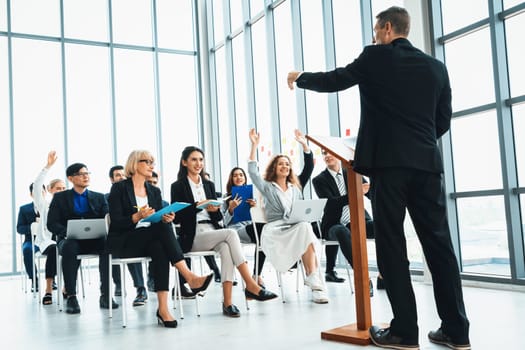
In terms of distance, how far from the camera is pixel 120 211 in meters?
3.79

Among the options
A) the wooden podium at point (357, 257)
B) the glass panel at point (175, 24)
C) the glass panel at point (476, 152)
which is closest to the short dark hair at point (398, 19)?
the wooden podium at point (357, 257)

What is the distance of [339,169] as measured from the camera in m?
4.95

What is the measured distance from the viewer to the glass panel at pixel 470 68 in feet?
15.9

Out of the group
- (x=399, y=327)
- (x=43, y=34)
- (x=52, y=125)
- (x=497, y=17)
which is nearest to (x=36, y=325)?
(x=399, y=327)

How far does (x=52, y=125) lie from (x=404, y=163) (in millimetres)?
7058

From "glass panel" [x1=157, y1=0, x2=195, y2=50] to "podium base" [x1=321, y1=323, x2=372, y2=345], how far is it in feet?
24.9

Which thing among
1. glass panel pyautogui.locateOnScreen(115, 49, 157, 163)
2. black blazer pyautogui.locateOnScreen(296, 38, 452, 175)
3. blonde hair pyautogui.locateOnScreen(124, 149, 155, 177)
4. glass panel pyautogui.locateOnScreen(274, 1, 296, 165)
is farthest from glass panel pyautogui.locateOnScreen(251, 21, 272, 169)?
black blazer pyautogui.locateOnScreen(296, 38, 452, 175)

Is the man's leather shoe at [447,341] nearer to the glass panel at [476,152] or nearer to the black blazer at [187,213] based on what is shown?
the black blazer at [187,213]

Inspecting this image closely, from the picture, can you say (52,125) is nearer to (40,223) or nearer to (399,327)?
(40,223)

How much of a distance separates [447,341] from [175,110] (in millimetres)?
7609

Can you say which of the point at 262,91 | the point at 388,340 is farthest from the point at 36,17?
the point at 388,340

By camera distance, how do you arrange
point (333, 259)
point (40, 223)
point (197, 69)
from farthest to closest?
point (197, 69)
point (333, 259)
point (40, 223)

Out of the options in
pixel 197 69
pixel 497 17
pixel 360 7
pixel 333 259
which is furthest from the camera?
pixel 197 69

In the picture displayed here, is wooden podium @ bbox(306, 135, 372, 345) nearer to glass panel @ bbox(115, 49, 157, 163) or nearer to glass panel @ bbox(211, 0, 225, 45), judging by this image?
glass panel @ bbox(115, 49, 157, 163)
